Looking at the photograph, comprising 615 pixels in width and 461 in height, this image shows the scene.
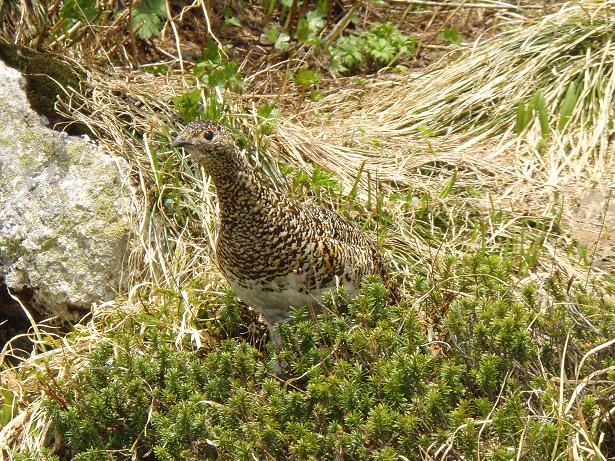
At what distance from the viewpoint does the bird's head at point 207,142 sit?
170 inches

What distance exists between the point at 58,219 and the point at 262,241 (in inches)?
53.9

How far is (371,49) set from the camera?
7594 mm

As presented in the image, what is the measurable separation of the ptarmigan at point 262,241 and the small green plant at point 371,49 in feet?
10.1

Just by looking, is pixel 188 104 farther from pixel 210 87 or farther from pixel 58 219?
pixel 58 219

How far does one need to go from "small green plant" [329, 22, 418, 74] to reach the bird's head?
3.15 m

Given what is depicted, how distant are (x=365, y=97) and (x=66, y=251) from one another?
2780 mm

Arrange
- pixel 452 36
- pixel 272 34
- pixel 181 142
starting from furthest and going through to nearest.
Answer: pixel 452 36
pixel 272 34
pixel 181 142

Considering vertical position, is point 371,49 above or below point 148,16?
below

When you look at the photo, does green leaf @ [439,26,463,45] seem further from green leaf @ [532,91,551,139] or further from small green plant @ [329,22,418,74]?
green leaf @ [532,91,551,139]

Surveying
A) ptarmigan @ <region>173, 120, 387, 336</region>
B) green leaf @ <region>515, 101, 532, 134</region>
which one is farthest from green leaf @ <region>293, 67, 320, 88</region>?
ptarmigan @ <region>173, 120, 387, 336</region>

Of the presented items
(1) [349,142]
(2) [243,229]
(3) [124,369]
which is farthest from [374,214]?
(3) [124,369]

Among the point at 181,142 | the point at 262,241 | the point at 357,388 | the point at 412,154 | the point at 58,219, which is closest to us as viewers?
the point at 357,388

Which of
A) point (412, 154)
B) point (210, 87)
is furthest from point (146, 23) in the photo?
point (412, 154)

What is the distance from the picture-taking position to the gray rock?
5.22 m
